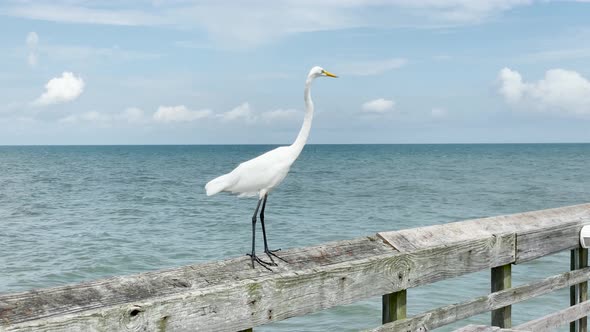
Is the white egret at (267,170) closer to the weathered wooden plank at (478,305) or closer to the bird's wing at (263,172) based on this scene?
the bird's wing at (263,172)

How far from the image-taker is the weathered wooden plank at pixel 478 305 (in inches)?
110

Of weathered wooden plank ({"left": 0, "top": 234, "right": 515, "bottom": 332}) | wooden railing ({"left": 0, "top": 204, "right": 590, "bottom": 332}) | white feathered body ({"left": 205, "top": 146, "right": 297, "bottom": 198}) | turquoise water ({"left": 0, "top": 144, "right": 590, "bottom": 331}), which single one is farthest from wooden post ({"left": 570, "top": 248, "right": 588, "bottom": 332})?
turquoise water ({"left": 0, "top": 144, "right": 590, "bottom": 331})

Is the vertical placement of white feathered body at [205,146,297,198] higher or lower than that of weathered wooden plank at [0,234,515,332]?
higher

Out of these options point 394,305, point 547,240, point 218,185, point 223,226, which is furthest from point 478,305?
point 223,226

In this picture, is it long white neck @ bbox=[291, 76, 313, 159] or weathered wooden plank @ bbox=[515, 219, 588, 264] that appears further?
long white neck @ bbox=[291, 76, 313, 159]

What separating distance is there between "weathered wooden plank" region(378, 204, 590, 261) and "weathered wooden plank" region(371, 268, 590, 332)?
Result: 19cm

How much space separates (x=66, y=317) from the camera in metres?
1.76

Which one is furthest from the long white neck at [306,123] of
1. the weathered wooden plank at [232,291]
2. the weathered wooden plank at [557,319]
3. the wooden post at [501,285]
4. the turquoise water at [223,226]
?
the turquoise water at [223,226]

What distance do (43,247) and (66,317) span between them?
14.0 m

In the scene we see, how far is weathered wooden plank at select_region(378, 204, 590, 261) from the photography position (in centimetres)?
306

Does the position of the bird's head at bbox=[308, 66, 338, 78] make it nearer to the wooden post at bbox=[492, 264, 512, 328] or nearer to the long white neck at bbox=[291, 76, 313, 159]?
the long white neck at bbox=[291, 76, 313, 159]

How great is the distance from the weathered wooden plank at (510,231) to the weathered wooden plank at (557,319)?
38cm

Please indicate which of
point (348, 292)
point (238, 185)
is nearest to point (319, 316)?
point (238, 185)

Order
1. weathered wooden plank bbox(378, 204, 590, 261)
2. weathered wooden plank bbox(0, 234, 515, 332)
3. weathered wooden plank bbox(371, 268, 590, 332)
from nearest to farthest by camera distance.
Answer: weathered wooden plank bbox(0, 234, 515, 332)
weathered wooden plank bbox(371, 268, 590, 332)
weathered wooden plank bbox(378, 204, 590, 261)
